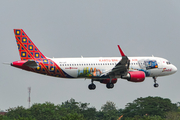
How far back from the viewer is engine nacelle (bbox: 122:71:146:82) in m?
86.9

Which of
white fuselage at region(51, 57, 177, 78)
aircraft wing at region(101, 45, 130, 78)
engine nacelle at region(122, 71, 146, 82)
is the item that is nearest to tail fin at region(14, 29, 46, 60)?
white fuselage at region(51, 57, 177, 78)

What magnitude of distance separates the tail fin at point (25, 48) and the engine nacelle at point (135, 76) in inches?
609

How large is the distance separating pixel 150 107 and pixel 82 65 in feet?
207

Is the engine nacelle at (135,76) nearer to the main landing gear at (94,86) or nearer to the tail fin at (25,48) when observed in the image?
the main landing gear at (94,86)

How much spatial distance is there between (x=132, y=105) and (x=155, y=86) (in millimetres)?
57329

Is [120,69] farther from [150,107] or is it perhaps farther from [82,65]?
[150,107]

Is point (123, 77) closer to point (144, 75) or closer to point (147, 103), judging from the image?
point (144, 75)

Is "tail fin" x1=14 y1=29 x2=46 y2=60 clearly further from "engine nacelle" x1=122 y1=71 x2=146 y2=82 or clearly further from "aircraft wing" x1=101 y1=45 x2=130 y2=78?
"engine nacelle" x1=122 y1=71 x2=146 y2=82

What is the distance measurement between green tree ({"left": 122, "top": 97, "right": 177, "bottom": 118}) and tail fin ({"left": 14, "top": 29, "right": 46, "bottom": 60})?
2406 inches

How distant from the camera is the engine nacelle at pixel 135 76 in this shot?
285 ft

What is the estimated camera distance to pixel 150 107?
5714 inches

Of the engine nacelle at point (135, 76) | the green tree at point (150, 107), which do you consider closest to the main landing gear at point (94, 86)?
the engine nacelle at point (135, 76)

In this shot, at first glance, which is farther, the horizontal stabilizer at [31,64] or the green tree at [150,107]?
the green tree at [150,107]

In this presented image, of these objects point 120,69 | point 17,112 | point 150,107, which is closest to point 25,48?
point 120,69
